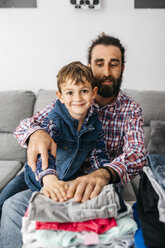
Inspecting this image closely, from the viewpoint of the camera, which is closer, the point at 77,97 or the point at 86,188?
the point at 86,188

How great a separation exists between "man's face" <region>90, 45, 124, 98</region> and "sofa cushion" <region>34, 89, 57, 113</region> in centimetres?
71

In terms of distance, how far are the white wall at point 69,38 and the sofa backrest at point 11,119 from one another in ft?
1.10

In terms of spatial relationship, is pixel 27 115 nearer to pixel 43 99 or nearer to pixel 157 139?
pixel 43 99

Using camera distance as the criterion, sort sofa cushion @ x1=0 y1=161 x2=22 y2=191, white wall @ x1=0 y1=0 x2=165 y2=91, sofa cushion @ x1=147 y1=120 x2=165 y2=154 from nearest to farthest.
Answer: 1. sofa cushion @ x1=0 y1=161 x2=22 y2=191
2. sofa cushion @ x1=147 y1=120 x2=165 y2=154
3. white wall @ x1=0 y1=0 x2=165 y2=91

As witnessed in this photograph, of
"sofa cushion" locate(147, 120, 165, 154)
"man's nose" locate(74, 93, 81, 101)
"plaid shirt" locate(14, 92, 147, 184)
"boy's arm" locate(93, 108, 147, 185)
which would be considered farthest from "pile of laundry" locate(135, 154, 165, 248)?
"sofa cushion" locate(147, 120, 165, 154)

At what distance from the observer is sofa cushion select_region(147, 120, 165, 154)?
1.62 metres

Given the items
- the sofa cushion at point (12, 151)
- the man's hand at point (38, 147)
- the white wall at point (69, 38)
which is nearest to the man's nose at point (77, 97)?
the man's hand at point (38, 147)

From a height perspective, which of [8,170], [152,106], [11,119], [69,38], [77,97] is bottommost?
[8,170]

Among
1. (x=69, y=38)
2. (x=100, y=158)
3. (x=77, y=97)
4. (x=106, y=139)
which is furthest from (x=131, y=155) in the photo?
(x=69, y=38)

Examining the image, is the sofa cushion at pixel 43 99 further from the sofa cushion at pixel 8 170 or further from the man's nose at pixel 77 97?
the man's nose at pixel 77 97

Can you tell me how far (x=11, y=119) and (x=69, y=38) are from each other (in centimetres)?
96

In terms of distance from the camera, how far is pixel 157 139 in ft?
5.41

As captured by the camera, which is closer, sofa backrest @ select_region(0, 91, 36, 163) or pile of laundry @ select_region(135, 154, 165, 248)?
pile of laundry @ select_region(135, 154, 165, 248)

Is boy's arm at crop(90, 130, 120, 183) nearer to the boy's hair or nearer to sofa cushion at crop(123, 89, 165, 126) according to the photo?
the boy's hair
